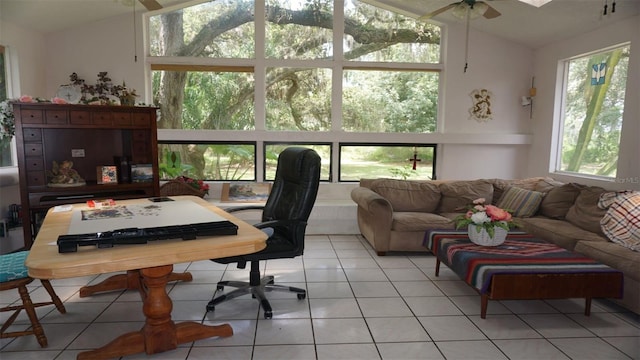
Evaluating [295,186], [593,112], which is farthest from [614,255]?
[295,186]

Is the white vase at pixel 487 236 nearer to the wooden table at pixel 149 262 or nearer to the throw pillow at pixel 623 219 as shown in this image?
the throw pillow at pixel 623 219

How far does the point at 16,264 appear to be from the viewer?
241 cm

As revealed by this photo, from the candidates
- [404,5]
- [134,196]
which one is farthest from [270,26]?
[134,196]

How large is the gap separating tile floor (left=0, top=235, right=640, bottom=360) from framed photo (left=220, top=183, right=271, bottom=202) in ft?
5.05

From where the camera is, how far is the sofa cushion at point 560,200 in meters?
4.09

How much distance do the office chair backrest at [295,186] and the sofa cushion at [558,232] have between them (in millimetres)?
2146

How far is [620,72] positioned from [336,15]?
3296mm

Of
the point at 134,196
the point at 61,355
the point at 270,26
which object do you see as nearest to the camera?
the point at 61,355

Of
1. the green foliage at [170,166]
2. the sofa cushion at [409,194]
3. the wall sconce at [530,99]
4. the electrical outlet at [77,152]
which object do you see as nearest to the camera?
the electrical outlet at [77,152]

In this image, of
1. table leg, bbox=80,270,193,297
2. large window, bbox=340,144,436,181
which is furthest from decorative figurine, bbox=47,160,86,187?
large window, bbox=340,144,436,181

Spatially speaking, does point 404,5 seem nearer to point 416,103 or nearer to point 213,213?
point 416,103

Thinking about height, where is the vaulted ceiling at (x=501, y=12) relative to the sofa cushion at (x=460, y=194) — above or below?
above

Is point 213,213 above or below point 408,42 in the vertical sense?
below

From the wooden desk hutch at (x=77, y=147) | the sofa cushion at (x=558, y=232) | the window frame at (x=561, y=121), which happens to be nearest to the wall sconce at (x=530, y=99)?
the window frame at (x=561, y=121)
